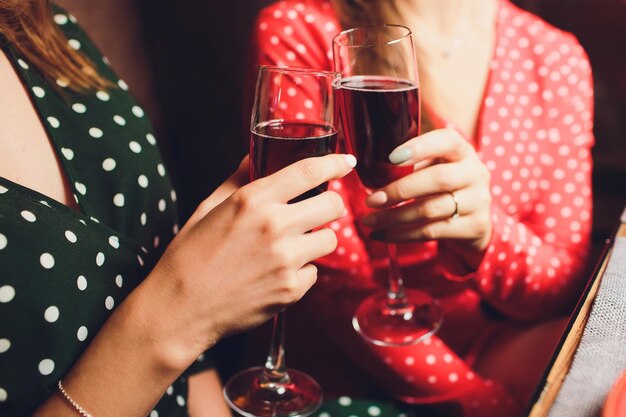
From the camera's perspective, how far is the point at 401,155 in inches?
28.2

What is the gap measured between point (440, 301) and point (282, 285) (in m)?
0.60

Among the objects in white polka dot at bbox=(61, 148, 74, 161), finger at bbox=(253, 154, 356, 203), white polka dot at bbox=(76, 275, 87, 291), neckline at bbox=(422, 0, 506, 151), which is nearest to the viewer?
finger at bbox=(253, 154, 356, 203)

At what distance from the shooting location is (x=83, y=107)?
816mm

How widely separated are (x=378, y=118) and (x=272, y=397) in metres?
0.38

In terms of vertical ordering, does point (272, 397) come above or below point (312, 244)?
below

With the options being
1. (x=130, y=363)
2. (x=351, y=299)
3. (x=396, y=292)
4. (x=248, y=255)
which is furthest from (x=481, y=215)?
(x=130, y=363)

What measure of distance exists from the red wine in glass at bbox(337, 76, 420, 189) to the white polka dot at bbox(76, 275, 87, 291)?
0.34 m

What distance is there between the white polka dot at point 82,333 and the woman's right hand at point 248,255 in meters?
0.13

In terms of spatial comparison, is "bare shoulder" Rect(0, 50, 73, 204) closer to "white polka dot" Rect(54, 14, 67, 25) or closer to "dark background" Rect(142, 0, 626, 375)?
"white polka dot" Rect(54, 14, 67, 25)

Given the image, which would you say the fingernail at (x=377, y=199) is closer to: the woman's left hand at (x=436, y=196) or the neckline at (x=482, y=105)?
the woman's left hand at (x=436, y=196)

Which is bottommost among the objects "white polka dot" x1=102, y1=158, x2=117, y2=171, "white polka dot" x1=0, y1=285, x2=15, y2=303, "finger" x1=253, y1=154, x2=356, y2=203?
"white polka dot" x1=0, y1=285, x2=15, y2=303

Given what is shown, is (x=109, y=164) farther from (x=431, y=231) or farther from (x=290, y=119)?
(x=431, y=231)

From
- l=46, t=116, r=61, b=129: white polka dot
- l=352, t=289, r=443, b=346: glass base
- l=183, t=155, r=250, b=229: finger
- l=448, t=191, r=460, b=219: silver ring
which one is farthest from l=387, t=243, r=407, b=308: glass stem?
l=46, t=116, r=61, b=129: white polka dot

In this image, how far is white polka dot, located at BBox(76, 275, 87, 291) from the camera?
649 millimetres
